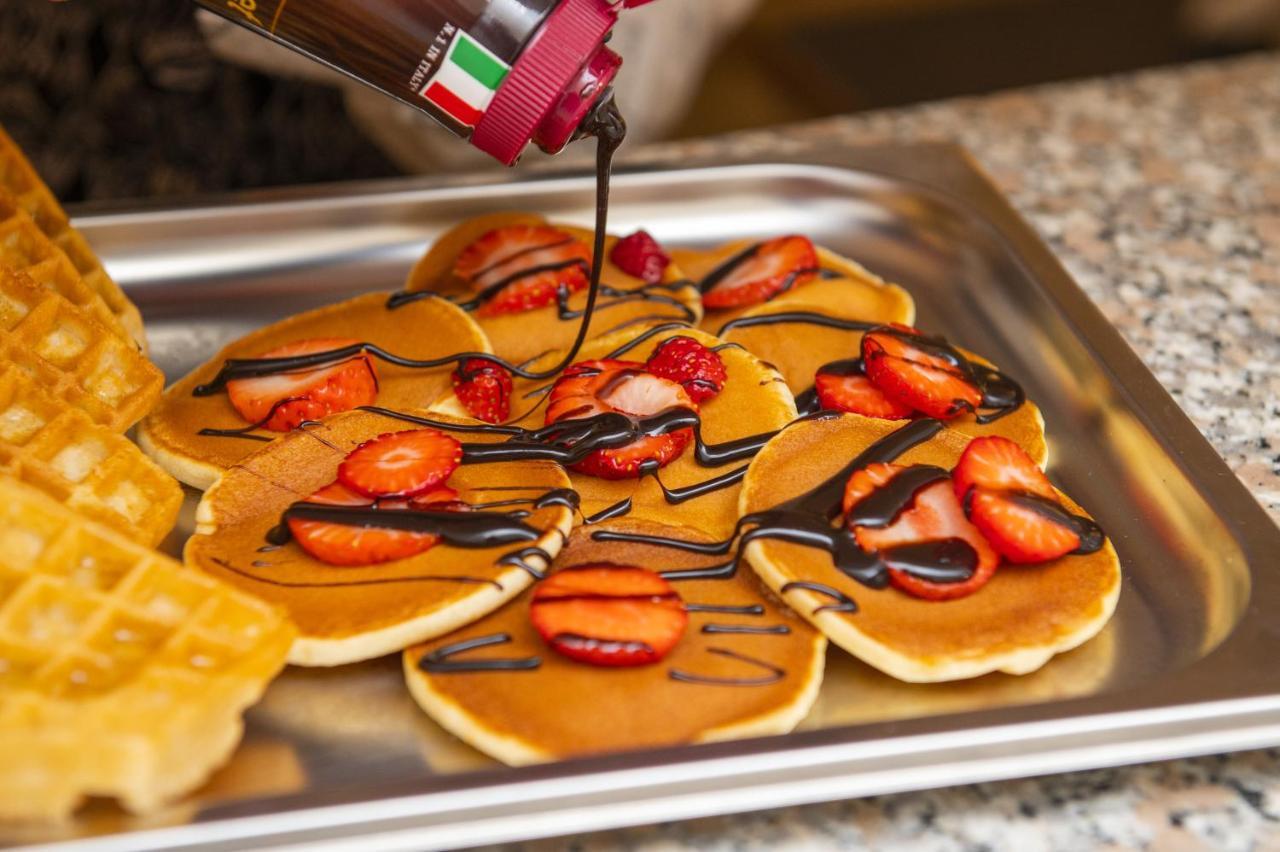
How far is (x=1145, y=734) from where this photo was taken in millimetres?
1437

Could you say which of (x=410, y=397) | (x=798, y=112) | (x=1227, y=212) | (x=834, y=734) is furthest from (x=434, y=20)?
(x=798, y=112)

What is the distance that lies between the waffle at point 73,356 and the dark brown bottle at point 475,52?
0.61 metres

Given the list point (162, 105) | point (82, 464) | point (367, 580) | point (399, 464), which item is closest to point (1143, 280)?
point (399, 464)

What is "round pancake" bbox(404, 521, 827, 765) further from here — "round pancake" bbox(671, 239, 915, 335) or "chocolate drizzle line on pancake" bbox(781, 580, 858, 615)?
"round pancake" bbox(671, 239, 915, 335)

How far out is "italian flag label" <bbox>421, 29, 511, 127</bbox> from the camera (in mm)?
1541

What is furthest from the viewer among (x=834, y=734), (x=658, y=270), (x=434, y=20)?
(x=658, y=270)

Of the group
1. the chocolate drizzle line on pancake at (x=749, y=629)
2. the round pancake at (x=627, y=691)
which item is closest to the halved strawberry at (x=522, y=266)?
the round pancake at (x=627, y=691)

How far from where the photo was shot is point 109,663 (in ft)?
4.74

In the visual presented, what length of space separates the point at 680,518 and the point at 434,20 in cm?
76

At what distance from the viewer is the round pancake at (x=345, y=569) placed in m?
1.59

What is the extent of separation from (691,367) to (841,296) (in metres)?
0.47

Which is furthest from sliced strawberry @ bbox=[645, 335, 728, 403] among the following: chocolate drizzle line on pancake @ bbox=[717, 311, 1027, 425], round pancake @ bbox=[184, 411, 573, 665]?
round pancake @ bbox=[184, 411, 573, 665]

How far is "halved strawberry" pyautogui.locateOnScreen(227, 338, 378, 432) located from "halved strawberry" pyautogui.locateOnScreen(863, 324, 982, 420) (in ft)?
2.68

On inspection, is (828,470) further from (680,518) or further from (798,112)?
(798,112)
